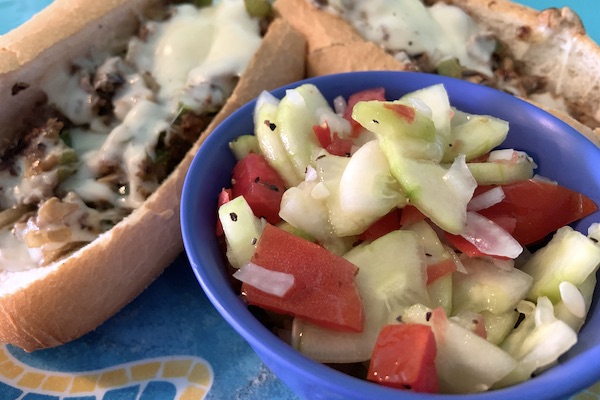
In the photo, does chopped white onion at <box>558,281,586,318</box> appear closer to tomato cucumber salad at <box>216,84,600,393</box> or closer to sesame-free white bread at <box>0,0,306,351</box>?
tomato cucumber salad at <box>216,84,600,393</box>

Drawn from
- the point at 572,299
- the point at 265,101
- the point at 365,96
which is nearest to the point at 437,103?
the point at 365,96

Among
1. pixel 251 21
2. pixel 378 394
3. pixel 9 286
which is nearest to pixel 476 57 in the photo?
pixel 251 21

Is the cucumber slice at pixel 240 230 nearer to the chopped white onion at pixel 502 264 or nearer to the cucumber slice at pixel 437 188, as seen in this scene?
the cucumber slice at pixel 437 188

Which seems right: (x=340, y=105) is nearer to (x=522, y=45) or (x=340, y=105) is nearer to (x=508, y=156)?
(x=508, y=156)

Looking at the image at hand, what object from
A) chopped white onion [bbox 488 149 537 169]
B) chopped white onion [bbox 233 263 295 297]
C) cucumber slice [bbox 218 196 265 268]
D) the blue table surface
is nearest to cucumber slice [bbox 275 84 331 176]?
cucumber slice [bbox 218 196 265 268]

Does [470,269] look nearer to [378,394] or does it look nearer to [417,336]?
[417,336]

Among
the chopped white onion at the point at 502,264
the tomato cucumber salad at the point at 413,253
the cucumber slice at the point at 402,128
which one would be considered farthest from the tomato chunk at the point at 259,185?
the chopped white onion at the point at 502,264
